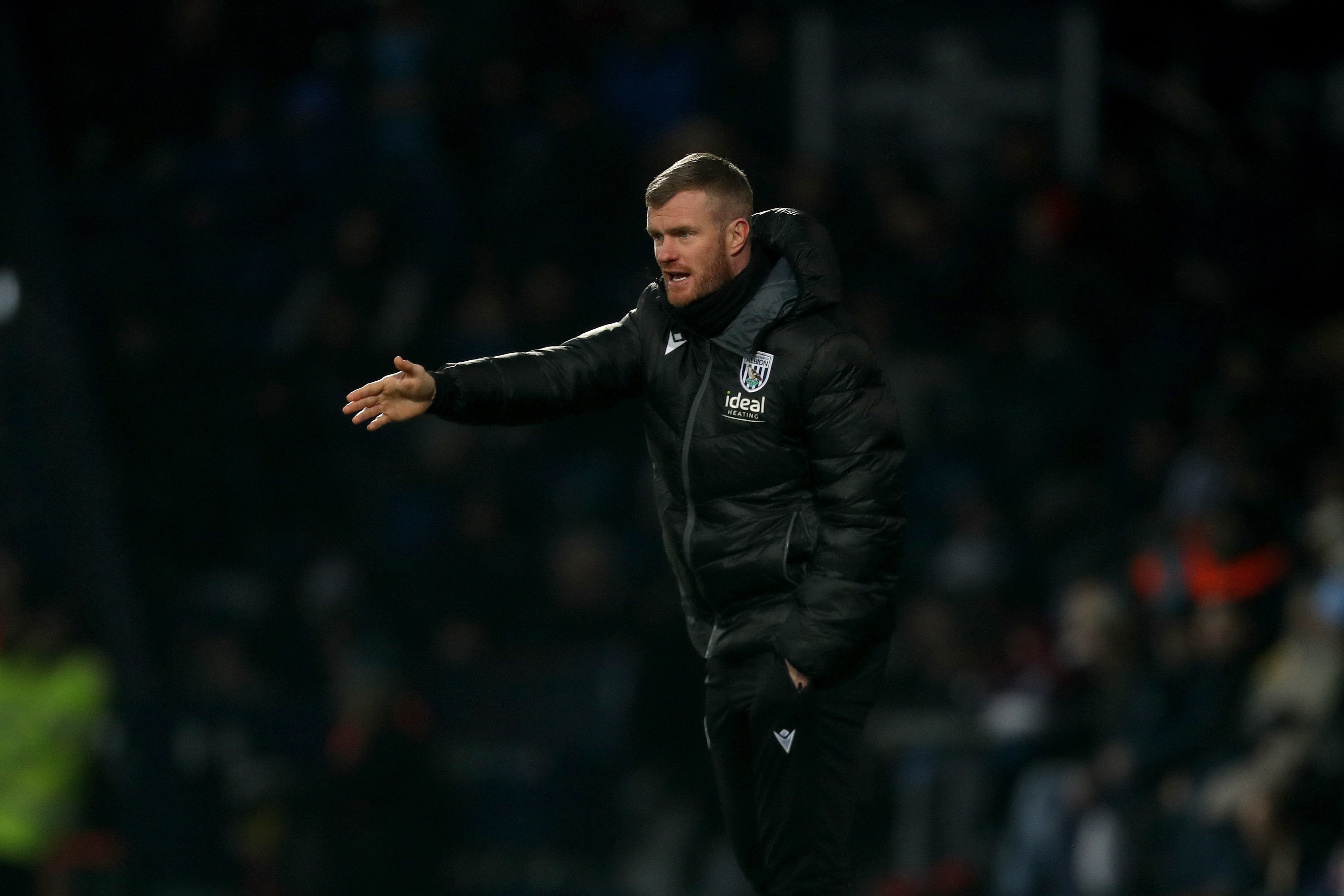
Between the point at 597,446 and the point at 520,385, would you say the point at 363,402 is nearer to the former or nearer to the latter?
the point at 520,385

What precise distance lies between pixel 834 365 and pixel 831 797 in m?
1.00

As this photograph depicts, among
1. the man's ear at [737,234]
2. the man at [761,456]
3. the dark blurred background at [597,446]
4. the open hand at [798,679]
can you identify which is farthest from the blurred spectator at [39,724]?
the man's ear at [737,234]

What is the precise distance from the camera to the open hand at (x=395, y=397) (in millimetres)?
3996

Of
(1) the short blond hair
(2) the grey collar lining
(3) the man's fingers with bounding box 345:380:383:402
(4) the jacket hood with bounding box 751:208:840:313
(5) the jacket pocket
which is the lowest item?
(5) the jacket pocket

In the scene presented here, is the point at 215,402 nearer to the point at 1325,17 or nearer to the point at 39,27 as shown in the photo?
the point at 39,27

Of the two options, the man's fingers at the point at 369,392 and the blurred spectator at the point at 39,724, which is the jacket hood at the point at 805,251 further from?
the blurred spectator at the point at 39,724

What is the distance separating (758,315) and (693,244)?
0.75 ft

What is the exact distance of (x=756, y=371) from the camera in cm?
420

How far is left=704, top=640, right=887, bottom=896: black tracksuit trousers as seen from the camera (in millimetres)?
4293

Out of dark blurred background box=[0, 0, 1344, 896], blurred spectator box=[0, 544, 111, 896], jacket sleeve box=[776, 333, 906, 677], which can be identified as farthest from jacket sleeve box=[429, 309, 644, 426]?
blurred spectator box=[0, 544, 111, 896]

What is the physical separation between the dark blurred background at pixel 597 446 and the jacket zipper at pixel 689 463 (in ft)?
12.7

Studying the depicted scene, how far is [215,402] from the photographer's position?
10484 mm

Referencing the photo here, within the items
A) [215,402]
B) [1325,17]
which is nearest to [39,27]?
[215,402]

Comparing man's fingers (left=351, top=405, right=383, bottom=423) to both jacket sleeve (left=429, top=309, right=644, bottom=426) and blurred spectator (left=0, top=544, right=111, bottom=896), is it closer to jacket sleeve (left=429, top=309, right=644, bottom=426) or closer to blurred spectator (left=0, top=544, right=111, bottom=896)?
jacket sleeve (left=429, top=309, right=644, bottom=426)
